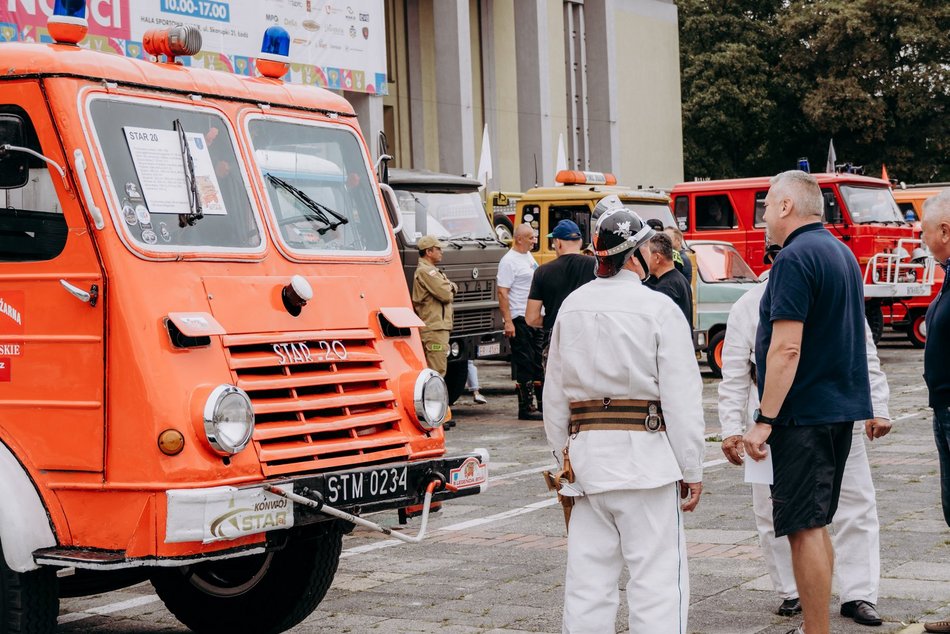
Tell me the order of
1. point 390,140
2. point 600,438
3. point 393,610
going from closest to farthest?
point 600,438 → point 393,610 → point 390,140

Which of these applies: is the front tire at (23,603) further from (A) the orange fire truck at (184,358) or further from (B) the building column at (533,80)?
(B) the building column at (533,80)

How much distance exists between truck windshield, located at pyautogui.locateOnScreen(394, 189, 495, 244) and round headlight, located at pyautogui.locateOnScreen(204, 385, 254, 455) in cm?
975

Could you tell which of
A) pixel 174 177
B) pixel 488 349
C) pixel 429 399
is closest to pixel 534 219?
pixel 488 349

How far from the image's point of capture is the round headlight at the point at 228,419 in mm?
5480

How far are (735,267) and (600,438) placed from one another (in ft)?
48.7

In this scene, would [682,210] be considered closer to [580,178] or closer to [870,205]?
[870,205]

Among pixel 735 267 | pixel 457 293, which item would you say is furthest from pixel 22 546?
pixel 735 267

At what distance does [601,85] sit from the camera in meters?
41.2

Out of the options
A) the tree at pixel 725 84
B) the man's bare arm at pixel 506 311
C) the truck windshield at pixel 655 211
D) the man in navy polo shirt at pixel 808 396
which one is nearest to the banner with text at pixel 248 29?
the man's bare arm at pixel 506 311

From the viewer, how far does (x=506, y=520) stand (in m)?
9.30

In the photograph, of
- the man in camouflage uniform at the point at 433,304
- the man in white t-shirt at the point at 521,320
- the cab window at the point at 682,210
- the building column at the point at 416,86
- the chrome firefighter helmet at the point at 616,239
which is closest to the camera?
the chrome firefighter helmet at the point at 616,239

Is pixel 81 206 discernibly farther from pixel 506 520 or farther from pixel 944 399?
pixel 506 520

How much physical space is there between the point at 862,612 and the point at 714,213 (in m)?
18.0

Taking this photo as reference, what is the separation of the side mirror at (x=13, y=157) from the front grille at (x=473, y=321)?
32.4 feet
